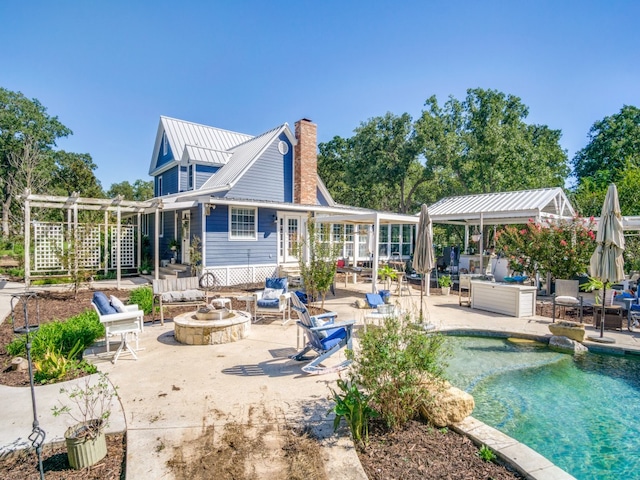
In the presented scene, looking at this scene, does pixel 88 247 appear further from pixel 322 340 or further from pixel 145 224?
pixel 322 340

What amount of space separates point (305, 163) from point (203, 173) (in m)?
5.31

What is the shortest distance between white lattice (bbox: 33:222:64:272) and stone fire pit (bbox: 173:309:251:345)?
761cm

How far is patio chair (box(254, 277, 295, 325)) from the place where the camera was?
7938 mm

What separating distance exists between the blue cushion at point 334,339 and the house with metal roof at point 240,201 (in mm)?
6879

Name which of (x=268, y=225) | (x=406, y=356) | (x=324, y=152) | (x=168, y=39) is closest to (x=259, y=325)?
(x=406, y=356)

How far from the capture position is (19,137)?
117 ft

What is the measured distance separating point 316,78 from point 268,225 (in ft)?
21.3

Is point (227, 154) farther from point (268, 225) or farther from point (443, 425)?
point (443, 425)

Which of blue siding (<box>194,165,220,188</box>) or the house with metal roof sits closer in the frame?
the house with metal roof

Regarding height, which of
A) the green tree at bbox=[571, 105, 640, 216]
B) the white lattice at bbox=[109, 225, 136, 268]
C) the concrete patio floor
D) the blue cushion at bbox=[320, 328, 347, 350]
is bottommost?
the concrete patio floor

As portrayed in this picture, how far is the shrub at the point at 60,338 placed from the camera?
5.15 meters

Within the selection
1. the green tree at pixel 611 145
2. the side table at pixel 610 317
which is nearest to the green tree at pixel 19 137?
the side table at pixel 610 317

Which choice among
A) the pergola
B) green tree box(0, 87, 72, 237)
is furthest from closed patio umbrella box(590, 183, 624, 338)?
green tree box(0, 87, 72, 237)

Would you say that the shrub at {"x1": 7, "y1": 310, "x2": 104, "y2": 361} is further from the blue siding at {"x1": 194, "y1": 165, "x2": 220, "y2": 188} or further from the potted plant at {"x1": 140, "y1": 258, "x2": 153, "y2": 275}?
the blue siding at {"x1": 194, "y1": 165, "x2": 220, "y2": 188}
